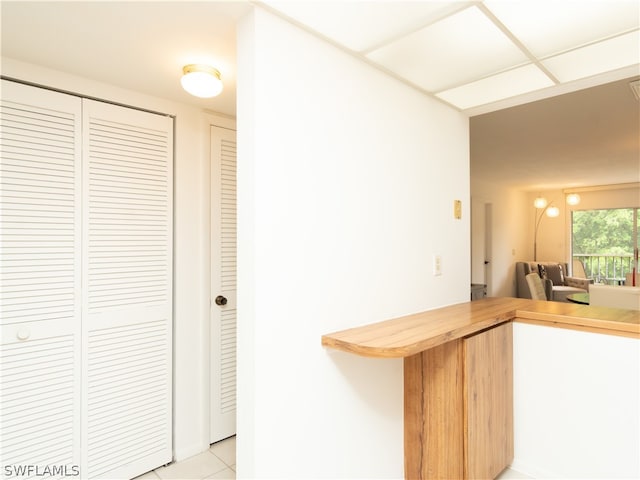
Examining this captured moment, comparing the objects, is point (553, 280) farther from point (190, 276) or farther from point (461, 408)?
point (190, 276)

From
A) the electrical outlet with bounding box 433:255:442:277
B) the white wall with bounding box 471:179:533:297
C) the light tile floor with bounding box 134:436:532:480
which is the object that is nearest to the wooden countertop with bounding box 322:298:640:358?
the electrical outlet with bounding box 433:255:442:277

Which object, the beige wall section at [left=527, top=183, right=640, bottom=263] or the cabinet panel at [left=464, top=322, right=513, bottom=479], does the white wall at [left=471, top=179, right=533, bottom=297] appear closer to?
the beige wall section at [left=527, top=183, right=640, bottom=263]

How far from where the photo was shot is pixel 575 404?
1.90m

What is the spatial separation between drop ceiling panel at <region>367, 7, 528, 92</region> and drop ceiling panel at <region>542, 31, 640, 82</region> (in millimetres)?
207

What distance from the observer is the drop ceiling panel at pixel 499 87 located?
1938mm

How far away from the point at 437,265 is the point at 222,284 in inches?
55.5

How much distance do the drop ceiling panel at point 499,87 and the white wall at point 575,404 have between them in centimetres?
135

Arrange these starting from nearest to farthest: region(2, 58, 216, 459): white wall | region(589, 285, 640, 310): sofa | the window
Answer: region(2, 58, 216, 459): white wall
region(589, 285, 640, 310): sofa
the window

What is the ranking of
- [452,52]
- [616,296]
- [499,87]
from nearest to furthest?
[452,52], [499,87], [616,296]

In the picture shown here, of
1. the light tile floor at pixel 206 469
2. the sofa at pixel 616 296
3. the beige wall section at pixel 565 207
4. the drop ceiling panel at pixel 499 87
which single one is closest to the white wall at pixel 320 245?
the drop ceiling panel at pixel 499 87

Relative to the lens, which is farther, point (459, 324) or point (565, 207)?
point (565, 207)

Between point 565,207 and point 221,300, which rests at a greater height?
point 565,207

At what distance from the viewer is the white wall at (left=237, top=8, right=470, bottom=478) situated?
1.35 m

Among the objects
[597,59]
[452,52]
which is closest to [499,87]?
[597,59]
